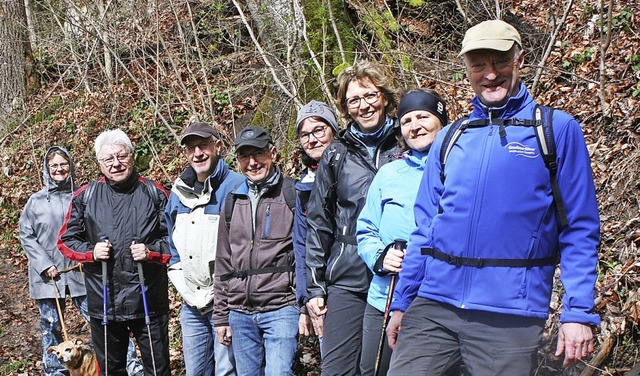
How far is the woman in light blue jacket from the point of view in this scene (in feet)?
12.3

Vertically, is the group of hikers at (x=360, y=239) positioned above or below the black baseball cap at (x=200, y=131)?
below

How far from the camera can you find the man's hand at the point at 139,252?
5562 millimetres

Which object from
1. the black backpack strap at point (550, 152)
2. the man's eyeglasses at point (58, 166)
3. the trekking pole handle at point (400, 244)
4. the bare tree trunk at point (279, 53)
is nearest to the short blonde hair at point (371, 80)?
the trekking pole handle at point (400, 244)

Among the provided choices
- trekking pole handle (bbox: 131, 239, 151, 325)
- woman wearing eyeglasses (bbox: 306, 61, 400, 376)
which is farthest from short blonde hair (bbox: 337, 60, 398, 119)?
trekking pole handle (bbox: 131, 239, 151, 325)

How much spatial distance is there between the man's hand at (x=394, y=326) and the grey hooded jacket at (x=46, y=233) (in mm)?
4953

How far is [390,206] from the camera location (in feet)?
12.4

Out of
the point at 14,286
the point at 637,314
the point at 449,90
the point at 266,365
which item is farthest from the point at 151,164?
the point at 637,314

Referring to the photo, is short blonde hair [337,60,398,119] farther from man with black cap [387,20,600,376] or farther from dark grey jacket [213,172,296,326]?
man with black cap [387,20,600,376]

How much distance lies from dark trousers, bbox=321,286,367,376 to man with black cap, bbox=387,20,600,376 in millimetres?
1002

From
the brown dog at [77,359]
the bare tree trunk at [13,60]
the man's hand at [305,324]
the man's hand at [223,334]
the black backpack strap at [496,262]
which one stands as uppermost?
the bare tree trunk at [13,60]

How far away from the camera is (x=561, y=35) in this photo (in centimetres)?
849

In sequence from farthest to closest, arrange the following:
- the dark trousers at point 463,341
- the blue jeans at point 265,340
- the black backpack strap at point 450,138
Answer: the blue jeans at point 265,340
the black backpack strap at point 450,138
the dark trousers at point 463,341

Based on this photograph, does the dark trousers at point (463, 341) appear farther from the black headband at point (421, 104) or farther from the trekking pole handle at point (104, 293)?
the trekking pole handle at point (104, 293)

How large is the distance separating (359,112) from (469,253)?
151 cm
